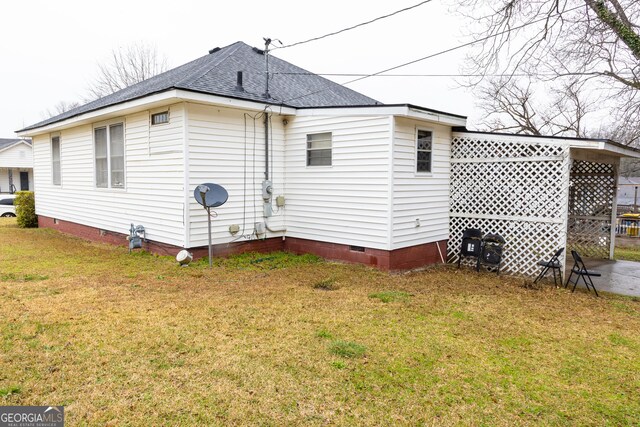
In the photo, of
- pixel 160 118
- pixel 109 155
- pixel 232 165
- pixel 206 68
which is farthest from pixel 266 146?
pixel 109 155

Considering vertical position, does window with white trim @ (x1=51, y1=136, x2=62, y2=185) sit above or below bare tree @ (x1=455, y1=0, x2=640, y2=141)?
below

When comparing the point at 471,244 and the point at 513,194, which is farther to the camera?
the point at 471,244

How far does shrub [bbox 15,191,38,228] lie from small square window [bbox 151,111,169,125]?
9.41 metres

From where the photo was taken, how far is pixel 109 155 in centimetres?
976

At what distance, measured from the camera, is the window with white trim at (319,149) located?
27.7 feet

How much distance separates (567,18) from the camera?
8.84m

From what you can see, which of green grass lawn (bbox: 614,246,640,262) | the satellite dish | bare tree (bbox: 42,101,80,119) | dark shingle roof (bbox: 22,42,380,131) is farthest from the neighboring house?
green grass lawn (bbox: 614,246,640,262)

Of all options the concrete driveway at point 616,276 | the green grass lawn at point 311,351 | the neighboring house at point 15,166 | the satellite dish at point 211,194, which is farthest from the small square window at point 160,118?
the neighboring house at point 15,166

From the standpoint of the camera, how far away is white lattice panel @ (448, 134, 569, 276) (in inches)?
299

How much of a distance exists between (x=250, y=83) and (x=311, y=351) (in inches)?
279

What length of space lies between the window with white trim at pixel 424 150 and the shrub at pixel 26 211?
1384 cm

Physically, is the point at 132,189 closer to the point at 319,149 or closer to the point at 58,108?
the point at 319,149

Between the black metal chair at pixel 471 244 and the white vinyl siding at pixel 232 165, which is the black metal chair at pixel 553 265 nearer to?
the black metal chair at pixel 471 244

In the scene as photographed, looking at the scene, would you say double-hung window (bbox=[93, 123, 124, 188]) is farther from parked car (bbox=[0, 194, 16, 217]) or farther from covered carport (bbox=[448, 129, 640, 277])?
parked car (bbox=[0, 194, 16, 217])
